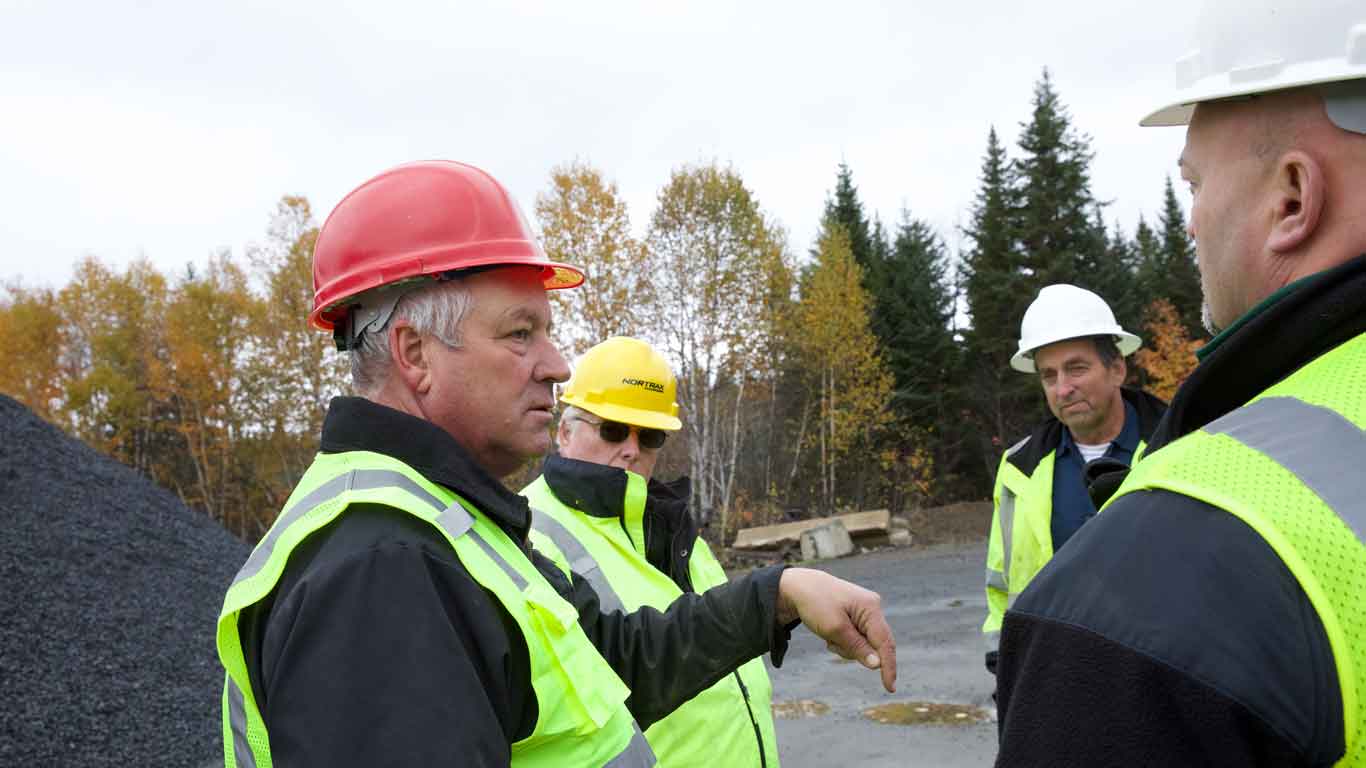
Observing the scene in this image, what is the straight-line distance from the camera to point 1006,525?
4.42m

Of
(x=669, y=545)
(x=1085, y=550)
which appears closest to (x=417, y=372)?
(x=1085, y=550)

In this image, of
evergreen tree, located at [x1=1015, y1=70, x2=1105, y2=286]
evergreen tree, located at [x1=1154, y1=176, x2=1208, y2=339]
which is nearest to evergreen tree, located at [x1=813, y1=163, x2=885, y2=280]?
evergreen tree, located at [x1=1015, y1=70, x2=1105, y2=286]

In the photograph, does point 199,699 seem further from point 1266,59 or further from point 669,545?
point 1266,59

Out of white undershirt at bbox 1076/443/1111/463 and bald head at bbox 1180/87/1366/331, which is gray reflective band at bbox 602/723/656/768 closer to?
bald head at bbox 1180/87/1366/331

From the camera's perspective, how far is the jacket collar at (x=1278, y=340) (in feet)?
3.71

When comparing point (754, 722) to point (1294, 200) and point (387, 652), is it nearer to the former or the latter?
point (387, 652)

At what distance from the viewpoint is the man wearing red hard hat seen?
135cm

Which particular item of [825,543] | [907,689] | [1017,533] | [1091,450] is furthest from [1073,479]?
[825,543]

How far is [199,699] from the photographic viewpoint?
7.86 metres

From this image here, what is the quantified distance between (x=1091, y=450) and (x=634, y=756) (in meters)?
3.31

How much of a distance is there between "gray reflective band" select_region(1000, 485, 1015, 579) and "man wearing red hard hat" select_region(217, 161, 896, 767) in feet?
7.10

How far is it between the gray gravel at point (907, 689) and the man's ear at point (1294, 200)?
18.0 ft

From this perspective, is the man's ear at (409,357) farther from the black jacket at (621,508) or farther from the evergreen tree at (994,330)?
the evergreen tree at (994,330)

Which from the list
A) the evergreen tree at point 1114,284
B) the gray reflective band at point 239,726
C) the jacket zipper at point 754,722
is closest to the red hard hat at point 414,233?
the gray reflective band at point 239,726
